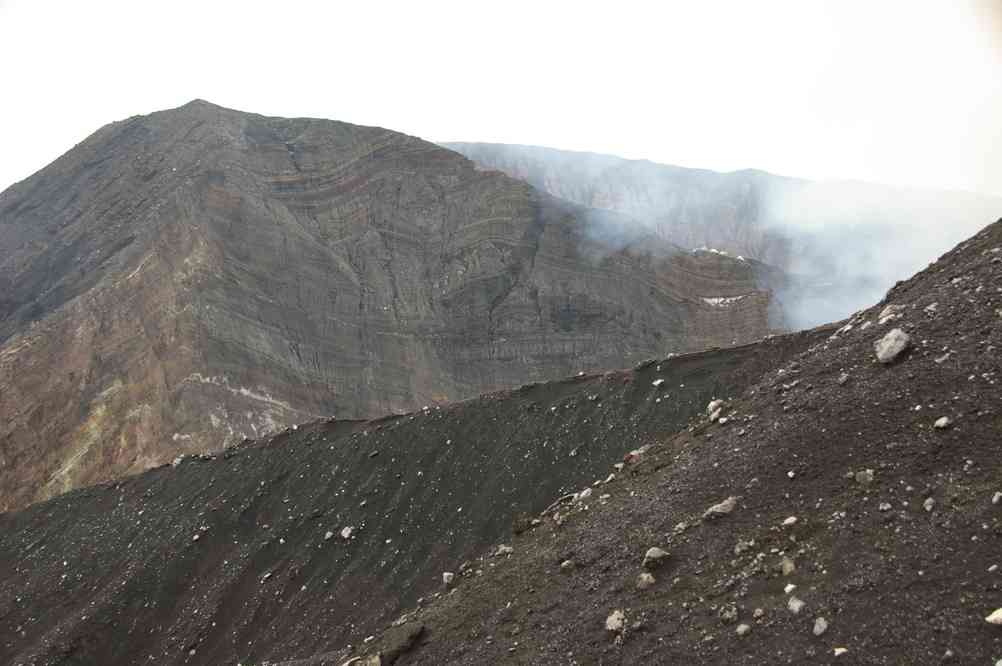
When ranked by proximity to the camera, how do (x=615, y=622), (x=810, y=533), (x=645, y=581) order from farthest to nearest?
1. (x=645, y=581)
2. (x=615, y=622)
3. (x=810, y=533)

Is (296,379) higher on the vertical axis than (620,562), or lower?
lower

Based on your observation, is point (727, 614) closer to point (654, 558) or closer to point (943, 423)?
point (654, 558)

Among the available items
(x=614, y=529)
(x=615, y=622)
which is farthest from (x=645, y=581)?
(x=614, y=529)

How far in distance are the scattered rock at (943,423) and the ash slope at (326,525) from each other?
722cm

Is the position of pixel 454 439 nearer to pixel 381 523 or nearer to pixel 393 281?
pixel 381 523

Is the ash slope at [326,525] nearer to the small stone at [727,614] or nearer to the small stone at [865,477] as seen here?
the small stone at [865,477]

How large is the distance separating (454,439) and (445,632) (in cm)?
842

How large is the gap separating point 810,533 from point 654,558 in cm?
152

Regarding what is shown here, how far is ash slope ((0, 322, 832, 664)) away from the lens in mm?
14964

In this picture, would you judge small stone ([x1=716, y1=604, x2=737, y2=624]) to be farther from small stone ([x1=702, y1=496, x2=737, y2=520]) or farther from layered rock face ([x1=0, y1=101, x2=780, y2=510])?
layered rock face ([x1=0, y1=101, x2=780, y2=510])

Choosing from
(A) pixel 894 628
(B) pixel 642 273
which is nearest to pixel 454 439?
(A) pixel 894 628

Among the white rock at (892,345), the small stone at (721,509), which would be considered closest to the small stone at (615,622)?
the small stone at (721,509)

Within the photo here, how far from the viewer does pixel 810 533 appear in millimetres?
7367

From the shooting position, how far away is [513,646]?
849cm
